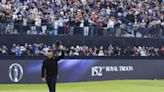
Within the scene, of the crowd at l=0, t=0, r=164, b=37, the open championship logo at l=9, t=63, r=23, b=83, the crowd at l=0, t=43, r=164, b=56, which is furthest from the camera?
the crowd at l=0, t=0, r=164, b=37

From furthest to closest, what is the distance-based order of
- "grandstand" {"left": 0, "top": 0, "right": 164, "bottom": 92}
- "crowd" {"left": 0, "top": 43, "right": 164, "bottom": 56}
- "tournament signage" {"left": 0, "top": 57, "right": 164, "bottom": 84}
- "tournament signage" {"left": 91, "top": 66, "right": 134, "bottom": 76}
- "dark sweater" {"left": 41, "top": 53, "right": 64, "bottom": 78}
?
1. "tournament signage" {"left": 91, "top": 66, "right": 134, "bottom": 76}
2. "crowd" {"left": 0, "top": 43, "right": 164, "bottom": 56}
3. "grandstand" {"left": 0, "top": 0, "right": 164, "bottom": 92}
4. "tournament signage" {"left": 0, "top": 57, "right": 164, "bottom": 84}
5. "dark sweater" {"left": 41, "top": 53, "right": 64, "bottom": 78}

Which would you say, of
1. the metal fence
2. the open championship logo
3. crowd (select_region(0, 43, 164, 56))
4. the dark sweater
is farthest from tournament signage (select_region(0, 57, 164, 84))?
the dark sweater

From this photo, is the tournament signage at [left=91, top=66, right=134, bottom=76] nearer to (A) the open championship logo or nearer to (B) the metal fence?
(B) the metal fence

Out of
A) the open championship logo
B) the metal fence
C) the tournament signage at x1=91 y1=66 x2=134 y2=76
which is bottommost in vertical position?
the tournament signage at x1=91 y1=66 x2=134 y2=76

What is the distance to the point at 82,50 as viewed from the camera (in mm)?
34094

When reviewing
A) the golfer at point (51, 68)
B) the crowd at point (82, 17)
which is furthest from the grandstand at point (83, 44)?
the golfer at point (51, 68)

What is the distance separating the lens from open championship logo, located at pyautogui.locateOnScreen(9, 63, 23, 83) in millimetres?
27325

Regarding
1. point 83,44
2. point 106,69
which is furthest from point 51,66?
point 83,44

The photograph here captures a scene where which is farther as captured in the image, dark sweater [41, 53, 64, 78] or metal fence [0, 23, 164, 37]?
metal fence [0, 23, 164, 37]

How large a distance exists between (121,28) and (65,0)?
4.57 m

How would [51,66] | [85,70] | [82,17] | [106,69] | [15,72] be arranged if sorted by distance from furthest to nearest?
[82,17] → [106,69] → [85,70] → [15,72] → [51,66]

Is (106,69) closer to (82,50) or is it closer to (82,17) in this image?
(82,50)

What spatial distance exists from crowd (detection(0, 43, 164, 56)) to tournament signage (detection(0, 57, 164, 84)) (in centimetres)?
105

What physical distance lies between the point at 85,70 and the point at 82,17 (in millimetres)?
6205
